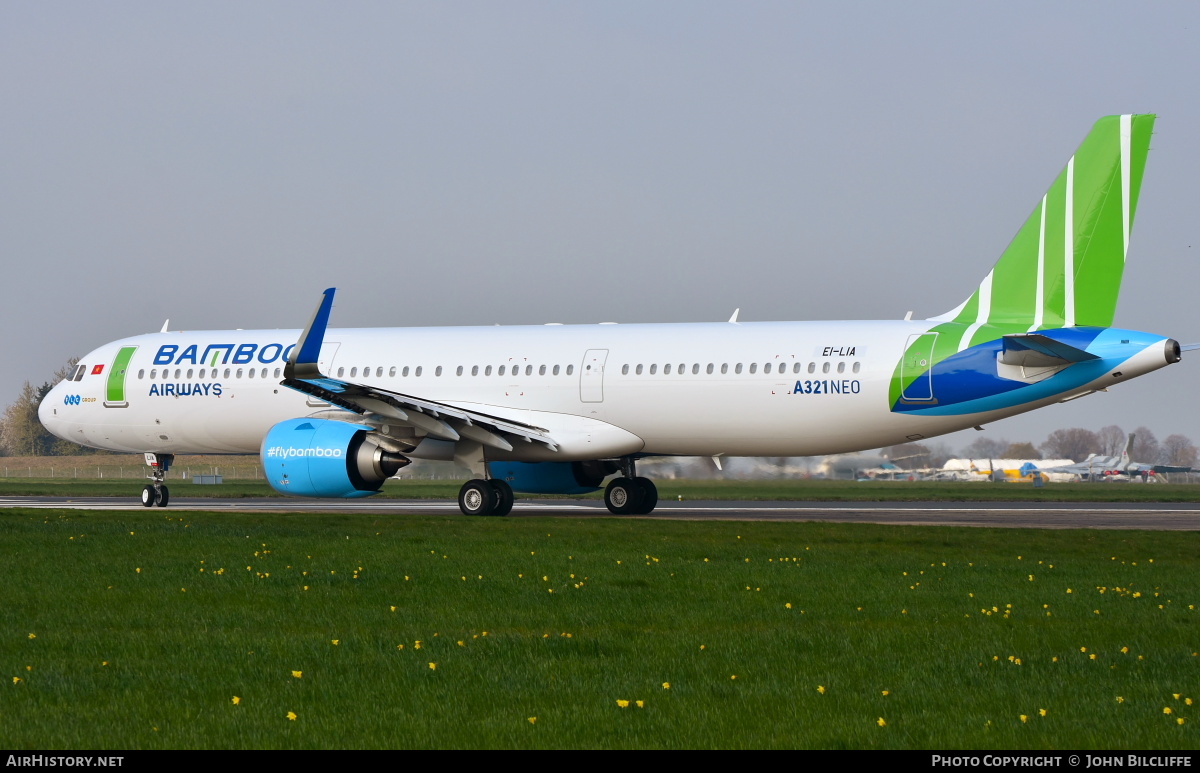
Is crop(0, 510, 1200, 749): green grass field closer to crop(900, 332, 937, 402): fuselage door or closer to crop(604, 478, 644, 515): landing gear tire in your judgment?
crop(900, 332, 937, 402): fuselage door

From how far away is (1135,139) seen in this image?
23984mm

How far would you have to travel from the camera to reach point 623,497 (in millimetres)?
29641

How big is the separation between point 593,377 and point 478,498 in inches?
133

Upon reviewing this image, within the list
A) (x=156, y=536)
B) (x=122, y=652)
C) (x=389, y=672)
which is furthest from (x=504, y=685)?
(x=156, y=536)

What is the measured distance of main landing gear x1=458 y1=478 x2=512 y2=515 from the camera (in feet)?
90.2

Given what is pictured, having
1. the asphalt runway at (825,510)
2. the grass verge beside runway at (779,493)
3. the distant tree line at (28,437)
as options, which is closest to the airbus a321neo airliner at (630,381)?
the asphalt runway at (825,510)

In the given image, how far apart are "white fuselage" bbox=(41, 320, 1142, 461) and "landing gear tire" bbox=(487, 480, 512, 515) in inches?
34.2

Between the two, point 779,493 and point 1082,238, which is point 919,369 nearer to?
point 1082,238

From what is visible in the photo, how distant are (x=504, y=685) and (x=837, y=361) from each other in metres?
17.5

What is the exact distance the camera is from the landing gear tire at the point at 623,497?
2948cm

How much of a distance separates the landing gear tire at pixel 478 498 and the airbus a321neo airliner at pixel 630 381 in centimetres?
4

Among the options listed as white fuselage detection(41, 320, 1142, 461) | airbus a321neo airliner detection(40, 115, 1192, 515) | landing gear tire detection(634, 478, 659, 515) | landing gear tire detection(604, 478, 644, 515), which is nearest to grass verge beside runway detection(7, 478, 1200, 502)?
white fuselage detection(41, 320, 1142, 461)

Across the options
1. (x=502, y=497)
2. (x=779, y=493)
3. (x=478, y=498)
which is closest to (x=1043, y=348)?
(x=502, y=497)

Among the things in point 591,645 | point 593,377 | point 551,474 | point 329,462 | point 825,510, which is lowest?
point 591,645
